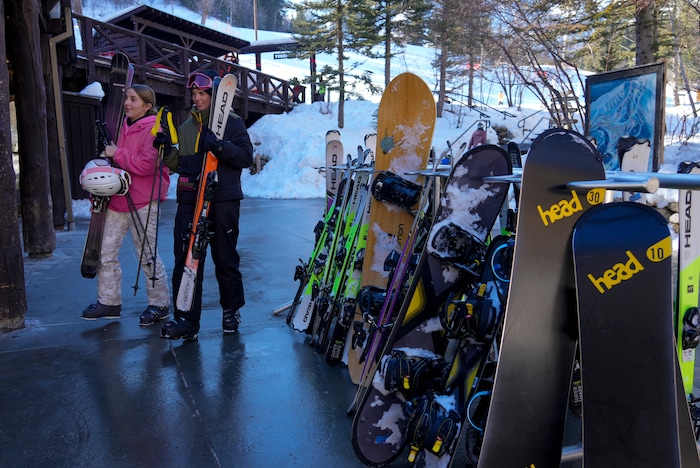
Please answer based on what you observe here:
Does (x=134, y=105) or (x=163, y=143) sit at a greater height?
(x=134, y=105)

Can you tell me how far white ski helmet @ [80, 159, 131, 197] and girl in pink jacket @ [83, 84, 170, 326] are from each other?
10 cm

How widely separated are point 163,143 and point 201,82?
1.70ft

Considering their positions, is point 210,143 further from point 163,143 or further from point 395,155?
point 395,155

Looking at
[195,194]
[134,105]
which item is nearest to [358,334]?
[195,194]

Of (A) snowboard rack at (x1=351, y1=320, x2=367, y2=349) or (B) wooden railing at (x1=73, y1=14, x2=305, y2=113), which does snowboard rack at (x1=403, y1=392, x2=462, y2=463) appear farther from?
(B) wooden railing at (x1=73, y1=14, x2=305, y2=113)

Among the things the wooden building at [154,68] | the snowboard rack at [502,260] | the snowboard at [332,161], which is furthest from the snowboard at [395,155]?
the wooden building at [154,68]

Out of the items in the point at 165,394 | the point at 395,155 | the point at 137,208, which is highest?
the point at 395,155

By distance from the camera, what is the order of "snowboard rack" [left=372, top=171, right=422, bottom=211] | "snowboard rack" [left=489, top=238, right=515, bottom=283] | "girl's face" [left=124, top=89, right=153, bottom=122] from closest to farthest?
"snowboard rack" [left=489, top=238, right=515, bottom=283] → "snowboard rack" [left=372, top=171, right=422, bottom=211] → "girl's face" [left=124, top=89, right=153, bottom=122]

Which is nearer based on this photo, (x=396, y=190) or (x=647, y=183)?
(x=647, y=183)

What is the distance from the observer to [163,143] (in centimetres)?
370

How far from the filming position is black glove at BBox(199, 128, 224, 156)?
3.41 meters

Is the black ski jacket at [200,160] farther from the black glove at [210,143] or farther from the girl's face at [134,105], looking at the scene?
the girl's face at [134,105]

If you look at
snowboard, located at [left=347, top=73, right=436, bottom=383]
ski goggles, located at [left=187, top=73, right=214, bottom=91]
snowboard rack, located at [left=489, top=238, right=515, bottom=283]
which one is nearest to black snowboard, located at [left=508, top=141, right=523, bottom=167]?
snowboard, located at [left=347, top=73, right=436, bottom=383]

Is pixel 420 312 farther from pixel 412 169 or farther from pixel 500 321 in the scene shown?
pixel 412 169
